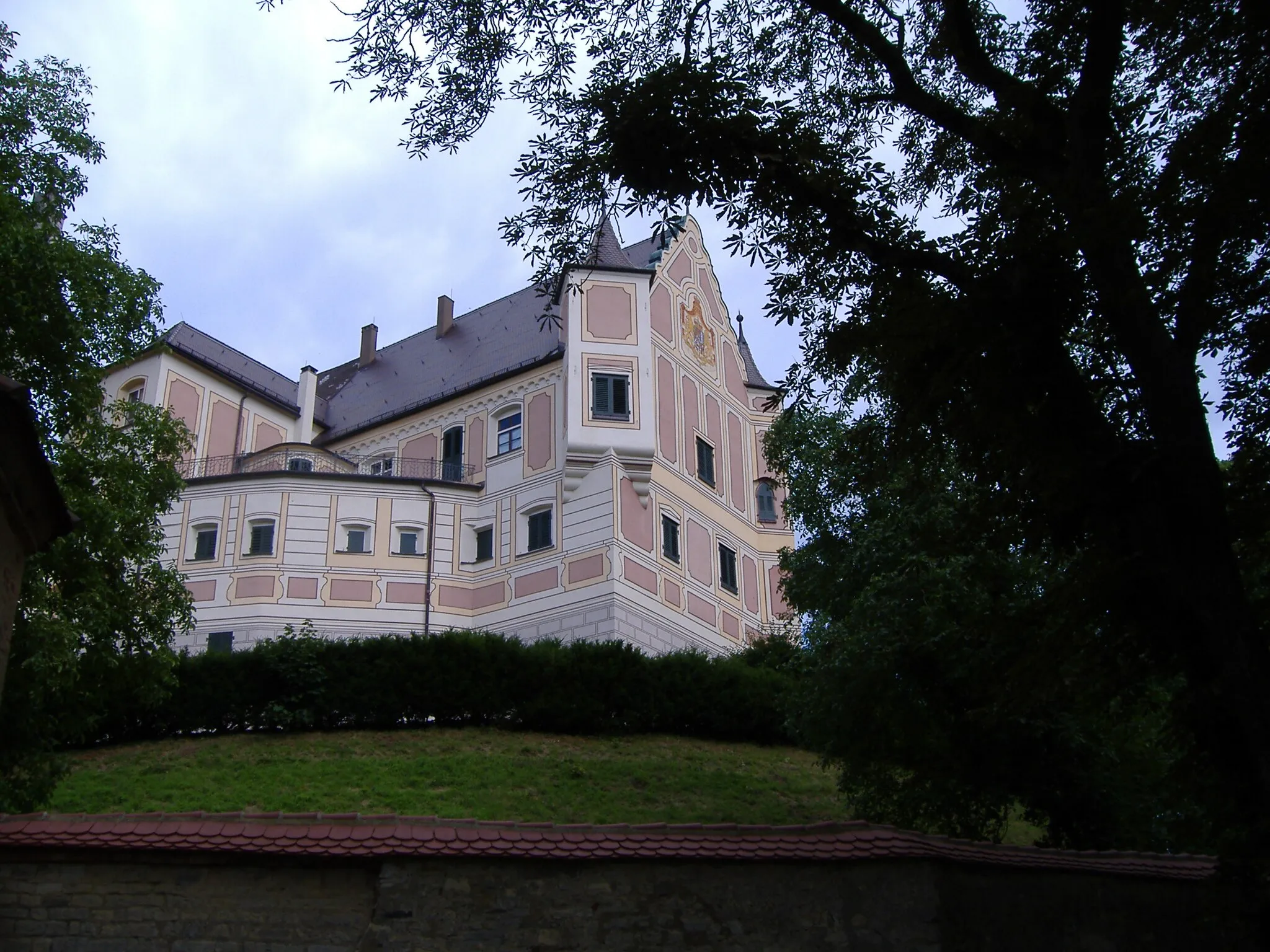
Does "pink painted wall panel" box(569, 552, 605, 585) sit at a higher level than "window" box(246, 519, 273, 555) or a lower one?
lower

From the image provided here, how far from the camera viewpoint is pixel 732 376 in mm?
48250

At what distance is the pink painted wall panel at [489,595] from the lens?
133 ft

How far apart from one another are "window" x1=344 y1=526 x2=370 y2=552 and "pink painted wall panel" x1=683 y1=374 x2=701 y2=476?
1053 cm

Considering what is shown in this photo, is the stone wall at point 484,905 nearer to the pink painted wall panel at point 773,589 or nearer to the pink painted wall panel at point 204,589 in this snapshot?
the pink painted wall panel at point 204,589

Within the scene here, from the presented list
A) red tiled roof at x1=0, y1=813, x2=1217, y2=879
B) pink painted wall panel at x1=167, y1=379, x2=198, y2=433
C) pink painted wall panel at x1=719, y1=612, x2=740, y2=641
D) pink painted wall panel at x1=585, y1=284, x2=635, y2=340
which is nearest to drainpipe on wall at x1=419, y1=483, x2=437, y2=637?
pink painted wall panel at x1=585, y1=284, x2=635, y2=340

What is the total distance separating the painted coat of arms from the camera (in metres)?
45.4

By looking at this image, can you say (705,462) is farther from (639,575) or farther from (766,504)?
(639,575)

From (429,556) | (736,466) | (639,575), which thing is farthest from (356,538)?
(736,466)

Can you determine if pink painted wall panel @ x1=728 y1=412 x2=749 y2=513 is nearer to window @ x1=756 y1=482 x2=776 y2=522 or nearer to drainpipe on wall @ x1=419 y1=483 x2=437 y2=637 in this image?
window @ x1=756 y1=482 x2=776 y2=522

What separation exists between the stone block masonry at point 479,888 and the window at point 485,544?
94.8 feet

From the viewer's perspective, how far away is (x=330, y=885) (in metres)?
12.3

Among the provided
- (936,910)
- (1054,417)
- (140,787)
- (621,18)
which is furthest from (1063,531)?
(140,787)

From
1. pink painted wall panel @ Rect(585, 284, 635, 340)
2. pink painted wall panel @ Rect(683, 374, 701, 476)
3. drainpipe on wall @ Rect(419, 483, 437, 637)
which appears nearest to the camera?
drainpipe on wall @ Rect(419, 483, 437, 637)

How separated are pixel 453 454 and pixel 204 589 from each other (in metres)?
9.52
